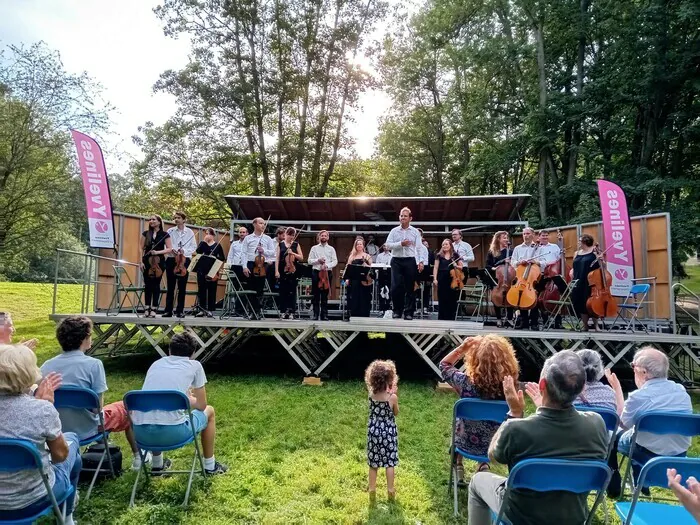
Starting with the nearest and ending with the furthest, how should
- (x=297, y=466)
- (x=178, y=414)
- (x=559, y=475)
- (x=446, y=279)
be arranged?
(x=559, y=475)
(x=178, y=414)
(x=297, y=466)
(x=446, y=279)

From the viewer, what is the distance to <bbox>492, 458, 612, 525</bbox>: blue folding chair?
5.90 ft

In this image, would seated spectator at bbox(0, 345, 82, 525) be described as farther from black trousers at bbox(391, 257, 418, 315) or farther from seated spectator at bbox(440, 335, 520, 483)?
black trousers at bbox(391, 257, 418, 315)

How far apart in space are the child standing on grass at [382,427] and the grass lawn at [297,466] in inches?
6.0

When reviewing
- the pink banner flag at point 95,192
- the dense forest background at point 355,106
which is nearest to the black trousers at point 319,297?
the pink banner flag at point 95,192

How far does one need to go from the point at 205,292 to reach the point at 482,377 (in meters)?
5.77

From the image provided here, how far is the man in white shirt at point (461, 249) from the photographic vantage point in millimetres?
7600

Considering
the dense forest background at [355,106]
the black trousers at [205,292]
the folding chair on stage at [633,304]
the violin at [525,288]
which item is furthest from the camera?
the dense forest background at [355,106]

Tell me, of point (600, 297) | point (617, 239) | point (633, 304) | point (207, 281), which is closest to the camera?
point (600, 297)

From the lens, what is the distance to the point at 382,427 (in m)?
3.07

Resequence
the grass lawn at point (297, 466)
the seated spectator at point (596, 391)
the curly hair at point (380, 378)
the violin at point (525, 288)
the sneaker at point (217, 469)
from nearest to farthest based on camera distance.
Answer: the grass lawn at point (297, 466)
the seated spectator at point (596, 391)
the curly hair at point (380, 378)
the sneaker at point (217, 469)
the violin at point (525, 288)

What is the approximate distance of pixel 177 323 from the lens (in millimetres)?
6293

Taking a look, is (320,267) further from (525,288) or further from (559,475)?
(559,475)

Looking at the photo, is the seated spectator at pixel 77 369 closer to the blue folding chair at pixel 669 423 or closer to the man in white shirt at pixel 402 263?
the blue folding chair at pixel 669 423

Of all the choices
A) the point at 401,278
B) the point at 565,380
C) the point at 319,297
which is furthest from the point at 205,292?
the point at 565,380
